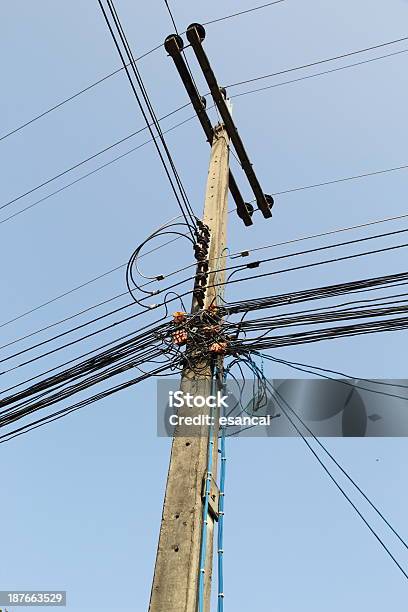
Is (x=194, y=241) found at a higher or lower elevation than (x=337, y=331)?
higher

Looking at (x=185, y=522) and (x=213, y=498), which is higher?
(x=213, y=498)

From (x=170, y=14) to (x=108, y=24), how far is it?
1152 mm

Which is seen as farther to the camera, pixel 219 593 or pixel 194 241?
pixel 194 241

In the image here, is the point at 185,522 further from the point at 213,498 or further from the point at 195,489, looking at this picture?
the point at 213,498

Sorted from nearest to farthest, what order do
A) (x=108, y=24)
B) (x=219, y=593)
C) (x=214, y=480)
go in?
(x=219, y=593)
(x=214, y=480)
(x=108, y=24)

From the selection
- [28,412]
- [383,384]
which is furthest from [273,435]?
[28,412]

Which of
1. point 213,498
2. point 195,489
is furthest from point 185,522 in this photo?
point 213,498

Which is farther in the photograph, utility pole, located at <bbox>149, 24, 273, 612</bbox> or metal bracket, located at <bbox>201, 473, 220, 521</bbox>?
metal bracket, located at <bbox>201, 473, 220, 521</bbox>

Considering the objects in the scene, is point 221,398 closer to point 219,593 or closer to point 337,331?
point 337,331

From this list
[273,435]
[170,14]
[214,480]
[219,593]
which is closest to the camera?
[219,593]

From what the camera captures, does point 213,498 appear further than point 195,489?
Yes

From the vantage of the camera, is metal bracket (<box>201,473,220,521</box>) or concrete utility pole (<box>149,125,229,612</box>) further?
metal bracket (<box>201,473,220,521</box>)

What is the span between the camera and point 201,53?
6684 mm

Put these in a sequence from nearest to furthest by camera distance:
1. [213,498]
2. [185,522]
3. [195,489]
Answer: [185,522] → [195,489] → [213,498]
